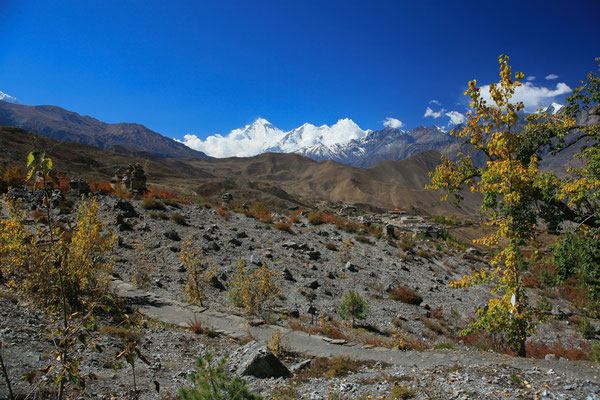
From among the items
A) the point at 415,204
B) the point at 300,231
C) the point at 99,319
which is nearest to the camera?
the point at 99,319

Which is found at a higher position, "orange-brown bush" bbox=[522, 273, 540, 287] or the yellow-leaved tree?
the yellow-leaved tree

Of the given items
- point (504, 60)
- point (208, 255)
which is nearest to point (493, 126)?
point (504, 60)

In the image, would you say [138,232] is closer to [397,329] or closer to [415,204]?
[397,329]

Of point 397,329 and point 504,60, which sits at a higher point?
point 504,60

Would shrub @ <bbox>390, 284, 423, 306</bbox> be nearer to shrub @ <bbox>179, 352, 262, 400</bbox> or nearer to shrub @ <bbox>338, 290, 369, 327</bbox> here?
shrub @ <bbox>338, 290, 369, 327</bbox>

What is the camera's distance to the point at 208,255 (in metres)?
12.7

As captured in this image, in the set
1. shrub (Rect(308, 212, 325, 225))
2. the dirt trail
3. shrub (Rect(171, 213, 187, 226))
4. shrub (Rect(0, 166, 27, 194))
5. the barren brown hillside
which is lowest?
the dirt trail

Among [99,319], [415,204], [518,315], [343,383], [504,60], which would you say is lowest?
[99,319]

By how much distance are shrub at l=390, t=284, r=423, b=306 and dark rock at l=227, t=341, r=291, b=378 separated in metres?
7.82

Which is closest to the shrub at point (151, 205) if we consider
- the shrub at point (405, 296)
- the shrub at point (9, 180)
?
the shrub at point (9, 180)

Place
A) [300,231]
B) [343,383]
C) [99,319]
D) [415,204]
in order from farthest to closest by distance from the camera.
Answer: [415,204] < [300,231] < [99,319] < [343,383]

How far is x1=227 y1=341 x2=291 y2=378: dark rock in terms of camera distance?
504 centimetres

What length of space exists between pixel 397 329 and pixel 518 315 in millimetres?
4794

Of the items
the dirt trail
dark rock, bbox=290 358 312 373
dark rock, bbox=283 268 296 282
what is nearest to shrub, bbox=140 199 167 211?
the dirt trail
